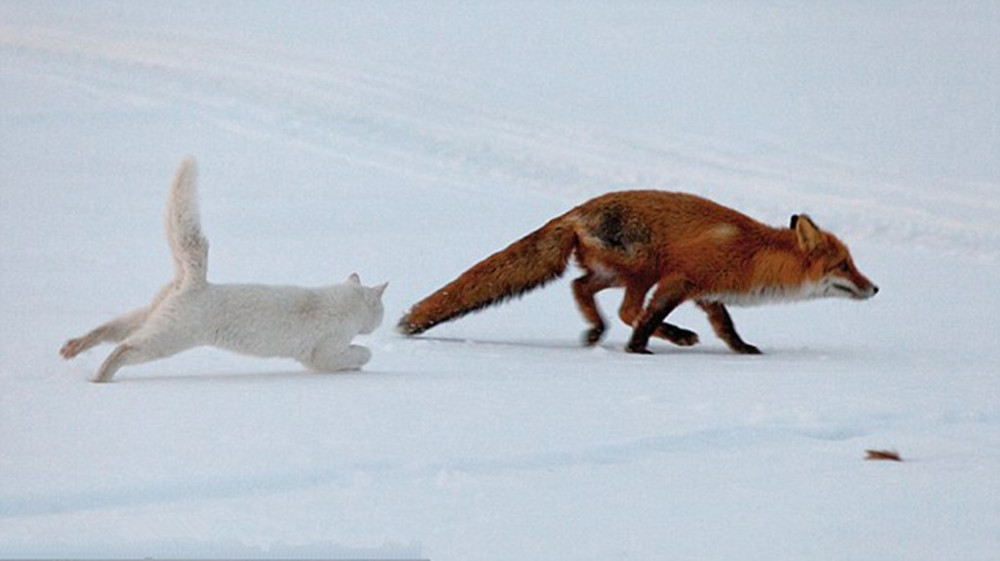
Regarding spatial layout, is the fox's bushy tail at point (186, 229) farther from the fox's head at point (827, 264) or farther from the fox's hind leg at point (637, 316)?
the fox's head at point (827, 264)

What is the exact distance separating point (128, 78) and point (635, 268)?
7.53m

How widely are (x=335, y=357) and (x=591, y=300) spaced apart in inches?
70.1

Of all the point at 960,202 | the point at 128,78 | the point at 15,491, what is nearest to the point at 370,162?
the point at 128,78

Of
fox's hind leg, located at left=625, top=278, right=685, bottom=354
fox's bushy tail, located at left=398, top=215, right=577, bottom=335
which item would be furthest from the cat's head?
fox's hind leg, located at left=625, top=278, right=685, bottom=354

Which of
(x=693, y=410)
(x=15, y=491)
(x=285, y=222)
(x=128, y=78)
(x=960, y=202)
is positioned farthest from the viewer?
(x=128, y=78)

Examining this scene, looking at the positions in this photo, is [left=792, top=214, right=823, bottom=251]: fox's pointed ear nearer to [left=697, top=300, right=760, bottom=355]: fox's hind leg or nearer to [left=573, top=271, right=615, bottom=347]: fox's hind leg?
[left=697, top=300, right=760, bottom=355]: fox's hind leg

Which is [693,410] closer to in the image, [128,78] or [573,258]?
[573,258]

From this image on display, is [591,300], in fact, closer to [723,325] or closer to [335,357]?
[723,325]

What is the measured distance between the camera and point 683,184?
11.7m

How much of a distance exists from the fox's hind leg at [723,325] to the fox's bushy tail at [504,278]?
692 mm

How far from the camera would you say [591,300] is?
7578mm

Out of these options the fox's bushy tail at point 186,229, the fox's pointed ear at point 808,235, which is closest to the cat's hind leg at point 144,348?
the fox's bushy tail at point 186,229

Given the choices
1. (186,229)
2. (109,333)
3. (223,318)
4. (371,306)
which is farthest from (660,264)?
(109,333)

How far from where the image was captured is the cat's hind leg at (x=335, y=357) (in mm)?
6152
